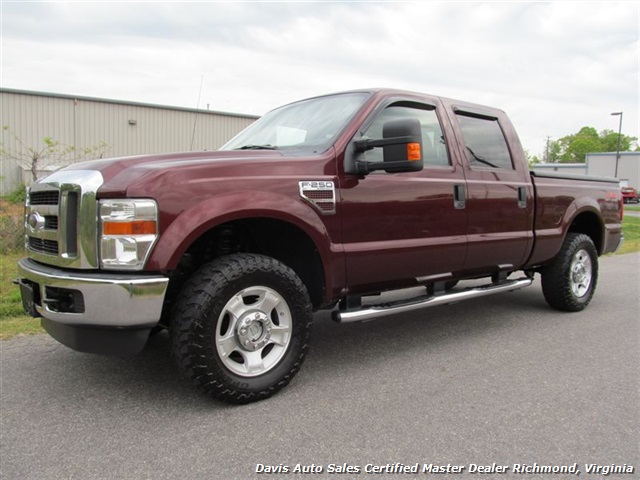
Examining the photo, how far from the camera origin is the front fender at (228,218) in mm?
2727

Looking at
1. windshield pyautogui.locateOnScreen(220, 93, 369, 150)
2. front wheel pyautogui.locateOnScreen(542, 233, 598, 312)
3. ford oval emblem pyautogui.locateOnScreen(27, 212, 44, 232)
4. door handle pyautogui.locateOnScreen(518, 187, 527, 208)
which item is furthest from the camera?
front wheel pyautogui.locateOnScreen(542, 233, 598, 312)

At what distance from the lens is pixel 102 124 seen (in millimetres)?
22797

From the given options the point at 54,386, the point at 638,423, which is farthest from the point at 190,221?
the point at 638,423

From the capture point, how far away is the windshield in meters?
3.69

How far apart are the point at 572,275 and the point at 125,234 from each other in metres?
4.55

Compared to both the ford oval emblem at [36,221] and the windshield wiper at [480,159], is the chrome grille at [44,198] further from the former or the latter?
the windshield wiper at [480,159]

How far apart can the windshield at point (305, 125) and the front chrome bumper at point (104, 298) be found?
1496mm

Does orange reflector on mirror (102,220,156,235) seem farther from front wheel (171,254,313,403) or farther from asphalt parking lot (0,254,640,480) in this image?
asphalt parking lot (0,254,640,480)

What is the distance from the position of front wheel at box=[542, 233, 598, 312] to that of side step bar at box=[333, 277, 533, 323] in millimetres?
491

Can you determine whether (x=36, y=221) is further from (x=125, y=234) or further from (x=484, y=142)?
(x=484, y=142)

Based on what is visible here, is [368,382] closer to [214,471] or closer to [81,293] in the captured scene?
[214,471]

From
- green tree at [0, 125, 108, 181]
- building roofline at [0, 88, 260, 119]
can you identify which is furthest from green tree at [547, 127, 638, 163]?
green tree at [0, 125, 108, 181]

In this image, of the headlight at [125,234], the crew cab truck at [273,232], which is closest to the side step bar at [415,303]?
the crew cab truck at [273,232]

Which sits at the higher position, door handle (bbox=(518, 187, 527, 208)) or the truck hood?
the truck hood
